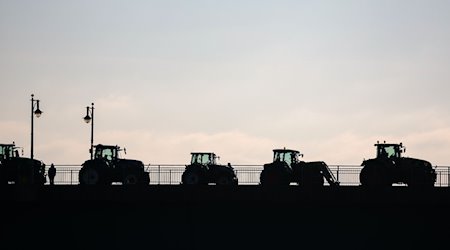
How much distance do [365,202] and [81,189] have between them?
14.3 meters

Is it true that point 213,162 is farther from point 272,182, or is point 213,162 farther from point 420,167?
point 420,167

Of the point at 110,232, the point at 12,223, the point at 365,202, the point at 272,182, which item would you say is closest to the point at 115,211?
the point at 110,232

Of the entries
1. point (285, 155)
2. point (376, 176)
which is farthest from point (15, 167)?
point (376, 176)

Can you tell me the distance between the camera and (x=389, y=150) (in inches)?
1973

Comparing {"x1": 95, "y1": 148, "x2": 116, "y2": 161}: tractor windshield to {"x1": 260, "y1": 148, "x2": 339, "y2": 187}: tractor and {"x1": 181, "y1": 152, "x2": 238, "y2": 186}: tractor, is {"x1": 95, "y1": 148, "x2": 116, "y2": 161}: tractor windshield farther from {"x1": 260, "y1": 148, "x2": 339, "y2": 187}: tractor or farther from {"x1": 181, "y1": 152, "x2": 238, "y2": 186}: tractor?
{"x1": 260, "y1": 148, "x2": 339, "y2": 187}: tractor

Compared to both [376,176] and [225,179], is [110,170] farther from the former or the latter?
[376,176]

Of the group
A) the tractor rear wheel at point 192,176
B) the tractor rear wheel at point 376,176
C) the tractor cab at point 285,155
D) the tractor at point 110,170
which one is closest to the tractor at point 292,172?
the tractor cab at point 285,155

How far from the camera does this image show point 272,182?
5062 centimetres

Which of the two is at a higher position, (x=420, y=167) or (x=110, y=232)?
(x=420, y=167)

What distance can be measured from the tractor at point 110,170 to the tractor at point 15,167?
7.85 ft

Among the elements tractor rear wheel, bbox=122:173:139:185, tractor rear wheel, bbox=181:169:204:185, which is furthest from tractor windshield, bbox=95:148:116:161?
tractor rear wheel, bbox=181:169:204:185

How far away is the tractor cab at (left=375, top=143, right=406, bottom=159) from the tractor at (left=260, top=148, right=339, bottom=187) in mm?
3041

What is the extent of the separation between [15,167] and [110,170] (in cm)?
542

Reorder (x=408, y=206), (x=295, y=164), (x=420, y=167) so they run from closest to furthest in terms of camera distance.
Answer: (x=408, y=206)
(x=420, y=167)
(x=295, y=164)
